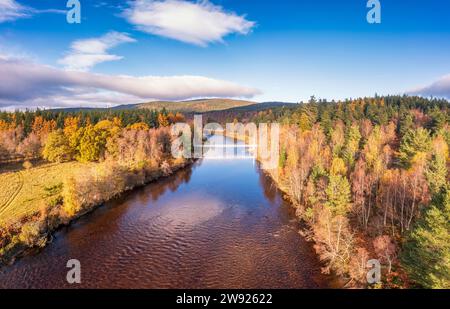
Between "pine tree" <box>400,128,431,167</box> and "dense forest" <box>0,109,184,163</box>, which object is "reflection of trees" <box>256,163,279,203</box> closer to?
"pine tree" <box>400,128,431,167</box>

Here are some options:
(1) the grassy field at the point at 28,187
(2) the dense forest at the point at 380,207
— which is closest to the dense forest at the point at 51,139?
(1) the grassy field at the point at 28,187

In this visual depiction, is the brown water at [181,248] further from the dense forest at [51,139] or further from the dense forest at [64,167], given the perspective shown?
the dense forest at [51,139]

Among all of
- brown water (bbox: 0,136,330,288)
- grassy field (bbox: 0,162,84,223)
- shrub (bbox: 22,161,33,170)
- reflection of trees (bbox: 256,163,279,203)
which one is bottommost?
brown water (bbox: 0,136,330,288)

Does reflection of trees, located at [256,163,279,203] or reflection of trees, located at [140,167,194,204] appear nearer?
reflection of trees, located at [256,163,279,203]

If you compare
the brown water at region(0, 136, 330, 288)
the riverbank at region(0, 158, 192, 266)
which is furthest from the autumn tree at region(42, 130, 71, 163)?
the brown water at region(0, 136, 330, 288)

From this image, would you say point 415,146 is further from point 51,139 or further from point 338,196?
point 51,139

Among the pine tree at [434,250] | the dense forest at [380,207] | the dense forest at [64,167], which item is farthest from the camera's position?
the dense forest at [64,167]
